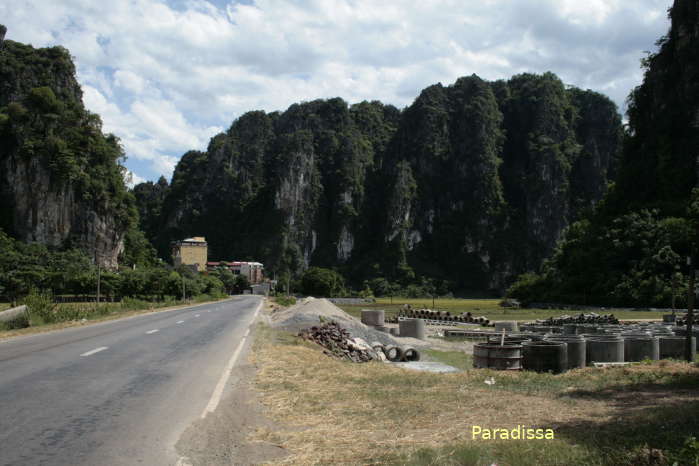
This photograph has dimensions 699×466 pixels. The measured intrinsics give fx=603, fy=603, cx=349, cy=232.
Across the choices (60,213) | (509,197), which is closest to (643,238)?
(60,213)

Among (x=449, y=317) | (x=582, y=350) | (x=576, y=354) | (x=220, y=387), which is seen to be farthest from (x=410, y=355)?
(x=449, y=317)

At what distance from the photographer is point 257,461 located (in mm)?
6242

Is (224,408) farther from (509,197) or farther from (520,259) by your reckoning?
(509,197)

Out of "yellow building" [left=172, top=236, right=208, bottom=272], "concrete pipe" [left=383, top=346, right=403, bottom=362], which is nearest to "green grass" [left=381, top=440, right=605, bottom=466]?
"concrete pipe" [left=383, top=346, right=403, bottom=362]

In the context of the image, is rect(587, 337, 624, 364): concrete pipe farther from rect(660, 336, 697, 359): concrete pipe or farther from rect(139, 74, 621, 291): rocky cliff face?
rect(139, 74, 621, 291): rocky cliff face

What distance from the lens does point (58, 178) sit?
96.5 metres

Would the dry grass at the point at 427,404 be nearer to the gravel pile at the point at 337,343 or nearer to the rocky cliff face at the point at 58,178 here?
the gravel pile at the point at 337,343

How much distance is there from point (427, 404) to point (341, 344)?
31.2ft

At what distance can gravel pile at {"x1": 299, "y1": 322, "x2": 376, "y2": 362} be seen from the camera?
17422 mm

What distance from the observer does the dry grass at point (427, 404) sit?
21.7 ft

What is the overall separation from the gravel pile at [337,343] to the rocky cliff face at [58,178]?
8676 centimetres

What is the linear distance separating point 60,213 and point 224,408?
99.2 metres

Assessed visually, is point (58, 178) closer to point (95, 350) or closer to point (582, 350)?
point (95, 350)

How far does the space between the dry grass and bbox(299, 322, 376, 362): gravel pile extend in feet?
11.1
